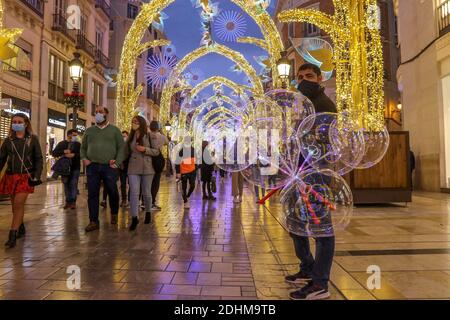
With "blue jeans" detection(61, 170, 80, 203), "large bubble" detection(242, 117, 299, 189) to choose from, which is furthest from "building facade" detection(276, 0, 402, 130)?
"large bubble" detection(242, 117, 299, 189)

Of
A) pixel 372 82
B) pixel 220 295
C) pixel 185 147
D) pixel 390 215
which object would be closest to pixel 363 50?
pixel 372 82

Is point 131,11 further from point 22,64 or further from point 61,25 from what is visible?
point 22,64

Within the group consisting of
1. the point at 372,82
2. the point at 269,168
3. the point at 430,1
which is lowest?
the point at 269,168

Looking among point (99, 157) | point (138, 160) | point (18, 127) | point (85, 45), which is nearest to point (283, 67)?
point (138, 160)

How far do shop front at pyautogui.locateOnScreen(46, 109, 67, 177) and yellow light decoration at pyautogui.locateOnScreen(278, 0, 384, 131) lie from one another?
62.9 feet

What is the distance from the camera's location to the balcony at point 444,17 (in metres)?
14.3

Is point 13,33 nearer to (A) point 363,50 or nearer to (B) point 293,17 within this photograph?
(B) point 293,17

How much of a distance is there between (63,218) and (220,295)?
225 inches

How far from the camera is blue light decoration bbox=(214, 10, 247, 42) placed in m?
18.8

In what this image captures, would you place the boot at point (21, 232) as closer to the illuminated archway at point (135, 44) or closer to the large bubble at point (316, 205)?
the large bubble at point (316, 205)

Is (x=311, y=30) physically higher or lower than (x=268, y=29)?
higher

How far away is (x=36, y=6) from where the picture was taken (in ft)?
73.9

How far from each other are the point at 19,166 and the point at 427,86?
1538 cm
